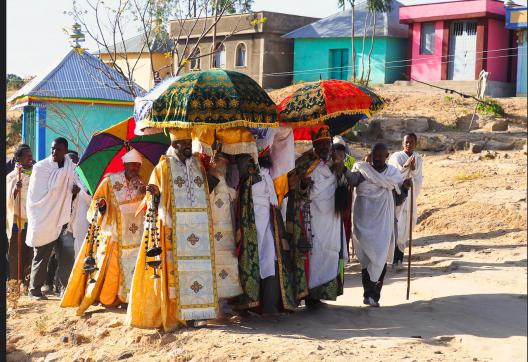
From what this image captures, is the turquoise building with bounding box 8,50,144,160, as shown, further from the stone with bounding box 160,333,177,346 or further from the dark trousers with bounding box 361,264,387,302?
the stone with bounding box 160,333,177,346

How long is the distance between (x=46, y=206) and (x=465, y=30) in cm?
2575

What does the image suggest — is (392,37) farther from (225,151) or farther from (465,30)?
(225,151)

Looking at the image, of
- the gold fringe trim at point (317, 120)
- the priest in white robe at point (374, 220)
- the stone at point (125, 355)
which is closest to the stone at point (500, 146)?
the priest in white robe at point (374, 220)

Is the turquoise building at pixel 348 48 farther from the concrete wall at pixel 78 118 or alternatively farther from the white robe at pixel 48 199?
the white robe at pixel 48 199

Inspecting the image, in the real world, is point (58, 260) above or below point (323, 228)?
below

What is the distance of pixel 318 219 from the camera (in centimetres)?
831

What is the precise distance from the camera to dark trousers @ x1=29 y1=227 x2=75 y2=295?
1002 centimetres

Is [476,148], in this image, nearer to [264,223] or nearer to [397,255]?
[397,255]

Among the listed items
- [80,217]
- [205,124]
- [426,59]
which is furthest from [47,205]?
[426,59]

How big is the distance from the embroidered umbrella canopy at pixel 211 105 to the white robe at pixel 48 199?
8.91 feet

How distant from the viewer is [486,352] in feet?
21.9

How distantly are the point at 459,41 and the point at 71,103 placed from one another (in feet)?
63.3

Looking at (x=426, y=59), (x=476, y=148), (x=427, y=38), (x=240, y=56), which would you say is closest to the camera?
(x=476, y=148)

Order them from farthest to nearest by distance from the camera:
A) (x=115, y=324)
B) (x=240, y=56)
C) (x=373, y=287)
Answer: (x=240, y=56) < (x=373, y=287) < (x=115, y=324)
